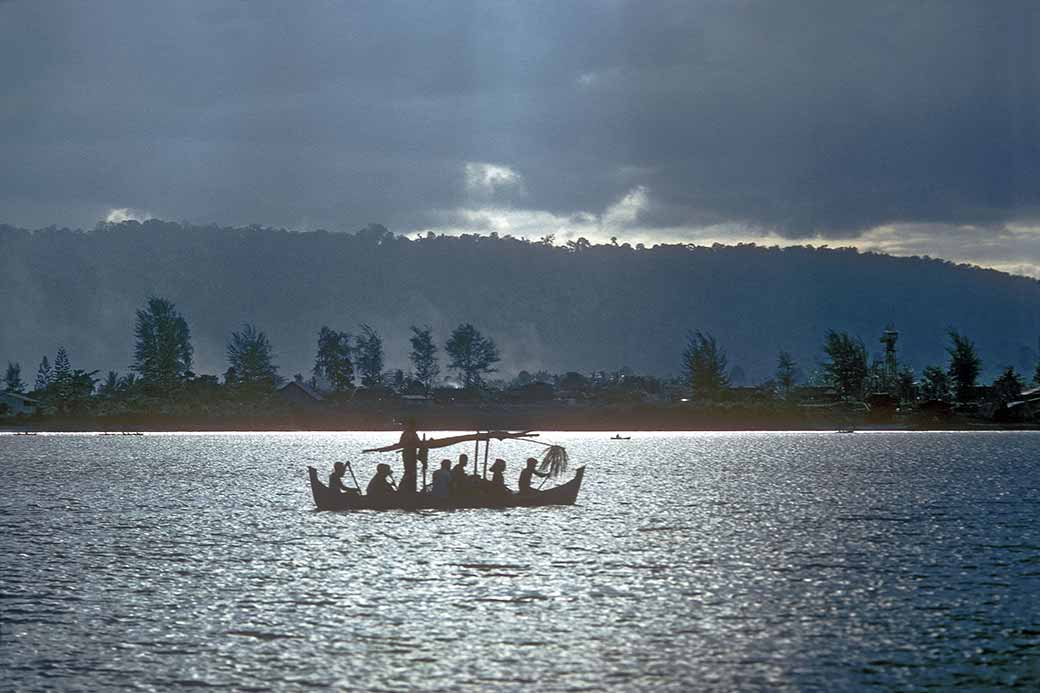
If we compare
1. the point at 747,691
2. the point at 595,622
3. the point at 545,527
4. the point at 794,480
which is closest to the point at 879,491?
the point at 794,480

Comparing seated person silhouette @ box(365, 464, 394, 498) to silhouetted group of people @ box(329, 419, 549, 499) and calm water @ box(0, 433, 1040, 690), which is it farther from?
calm water @ box(0, 433, 1040, 690)

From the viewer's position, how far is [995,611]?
4319 centimetres

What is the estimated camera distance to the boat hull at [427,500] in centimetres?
7819

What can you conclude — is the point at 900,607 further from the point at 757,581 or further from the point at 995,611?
the point at 757,581

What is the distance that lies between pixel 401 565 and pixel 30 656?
22.4 metres

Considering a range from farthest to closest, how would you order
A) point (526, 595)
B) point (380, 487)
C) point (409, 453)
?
point (380, 487) → point (409, 453) → point (526, 595)

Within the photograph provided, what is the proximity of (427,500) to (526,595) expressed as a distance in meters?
32.3

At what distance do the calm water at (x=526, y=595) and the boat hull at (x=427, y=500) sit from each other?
39.6 inches

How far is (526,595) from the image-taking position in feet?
154

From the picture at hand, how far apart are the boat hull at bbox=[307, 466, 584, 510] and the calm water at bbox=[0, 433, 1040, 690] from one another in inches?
39.6

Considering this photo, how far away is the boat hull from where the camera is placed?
78.2 m

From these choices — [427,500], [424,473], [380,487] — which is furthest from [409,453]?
[427,500]

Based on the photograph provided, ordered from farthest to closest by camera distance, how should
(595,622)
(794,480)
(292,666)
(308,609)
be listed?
(794,480), (308,609), (595,622), (292,666)

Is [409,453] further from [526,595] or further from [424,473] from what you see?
[526,595]
